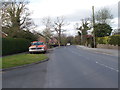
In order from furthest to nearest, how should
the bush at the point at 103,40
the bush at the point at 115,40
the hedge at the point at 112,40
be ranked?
the bush at the point at 103,40, the hedge at the point at 112,40, the bush at the point at 115,40

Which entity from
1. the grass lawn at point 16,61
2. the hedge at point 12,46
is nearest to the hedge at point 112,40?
the hedge at point 12,46

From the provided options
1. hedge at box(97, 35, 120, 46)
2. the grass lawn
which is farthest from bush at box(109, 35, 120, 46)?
the grass lawn

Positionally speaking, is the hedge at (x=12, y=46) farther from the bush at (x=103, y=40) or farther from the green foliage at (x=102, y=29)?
the green foliage at (x=102, y=29)

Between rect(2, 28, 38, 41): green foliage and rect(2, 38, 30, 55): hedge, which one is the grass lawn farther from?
rect(2, 28, 38, 41): green foliage

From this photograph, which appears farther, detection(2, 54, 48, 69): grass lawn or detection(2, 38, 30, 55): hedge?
detection(2, 38, 30, 55): hedge

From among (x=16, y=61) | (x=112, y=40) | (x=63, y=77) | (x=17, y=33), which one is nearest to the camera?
(x=63, y=77)

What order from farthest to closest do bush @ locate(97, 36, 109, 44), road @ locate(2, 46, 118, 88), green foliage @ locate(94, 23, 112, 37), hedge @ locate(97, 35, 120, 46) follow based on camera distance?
1. green foliage @ locate(94, 23, 112, 37)
2. bush @ locate(97, 36, 109, 44)
3. hedge @ locate(97, 35, 120, 46)
4. road @ locate(2, 46, 118, 88)

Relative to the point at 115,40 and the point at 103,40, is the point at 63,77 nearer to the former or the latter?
the point at 115,40

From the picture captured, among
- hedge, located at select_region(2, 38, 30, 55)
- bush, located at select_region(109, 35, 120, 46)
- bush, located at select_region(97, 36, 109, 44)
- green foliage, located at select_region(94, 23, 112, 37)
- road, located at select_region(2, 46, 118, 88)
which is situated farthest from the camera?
green foliage, located at select_region(94, 23, 112, 37)

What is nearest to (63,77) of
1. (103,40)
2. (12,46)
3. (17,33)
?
(12,46)

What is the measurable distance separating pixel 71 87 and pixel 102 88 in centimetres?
109

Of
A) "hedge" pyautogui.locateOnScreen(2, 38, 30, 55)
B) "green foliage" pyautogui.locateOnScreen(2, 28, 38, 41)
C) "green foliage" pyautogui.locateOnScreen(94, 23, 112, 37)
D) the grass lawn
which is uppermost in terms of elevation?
"green foliage" pyautogui.locateOnScreen(94, 23, 112, 37)

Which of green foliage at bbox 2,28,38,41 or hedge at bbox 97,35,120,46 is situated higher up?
green foliage at bbox 2,28,38,41

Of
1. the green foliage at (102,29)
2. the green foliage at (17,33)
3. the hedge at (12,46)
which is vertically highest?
the green foliage at (102,29)
